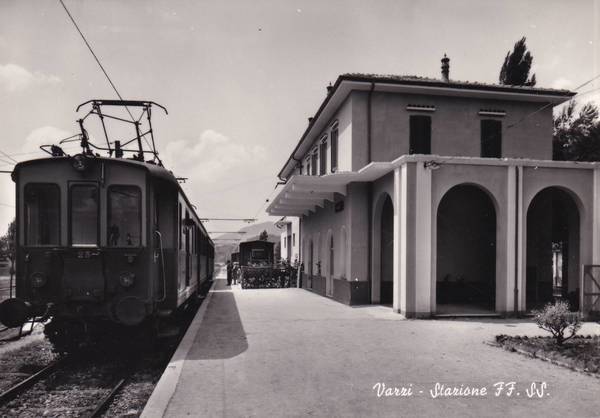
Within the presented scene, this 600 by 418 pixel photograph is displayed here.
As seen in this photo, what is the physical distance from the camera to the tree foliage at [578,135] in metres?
24.5

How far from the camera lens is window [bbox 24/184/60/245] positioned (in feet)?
25.0

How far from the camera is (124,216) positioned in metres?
7.70

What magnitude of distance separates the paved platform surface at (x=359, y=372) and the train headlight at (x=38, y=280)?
8.07ft

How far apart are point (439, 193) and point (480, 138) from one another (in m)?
5.01

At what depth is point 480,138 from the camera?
15422mm

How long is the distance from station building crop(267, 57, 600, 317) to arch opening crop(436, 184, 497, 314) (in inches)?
1.2

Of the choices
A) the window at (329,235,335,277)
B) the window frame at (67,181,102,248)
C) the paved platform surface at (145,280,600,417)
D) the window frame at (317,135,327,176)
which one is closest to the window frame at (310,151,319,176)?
the window frame at (317,135,327,176)

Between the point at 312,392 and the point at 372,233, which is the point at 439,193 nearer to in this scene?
the point at 372,233

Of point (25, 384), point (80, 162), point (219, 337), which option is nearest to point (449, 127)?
point (219, 337)

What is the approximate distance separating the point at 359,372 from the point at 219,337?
3.36 metres

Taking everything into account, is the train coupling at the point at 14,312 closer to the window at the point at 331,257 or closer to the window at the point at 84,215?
the window at the point at 84,215

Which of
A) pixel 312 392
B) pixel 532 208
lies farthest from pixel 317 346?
pixel 532 208

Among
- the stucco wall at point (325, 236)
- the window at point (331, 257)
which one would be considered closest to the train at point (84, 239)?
the stucco wall at point (325, 236)

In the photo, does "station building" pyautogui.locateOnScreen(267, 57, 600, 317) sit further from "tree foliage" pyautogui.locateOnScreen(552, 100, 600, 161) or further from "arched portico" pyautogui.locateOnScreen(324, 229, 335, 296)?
"tree foliage" pyautogui.locateOnScreen(552, 100, 600, 161)
